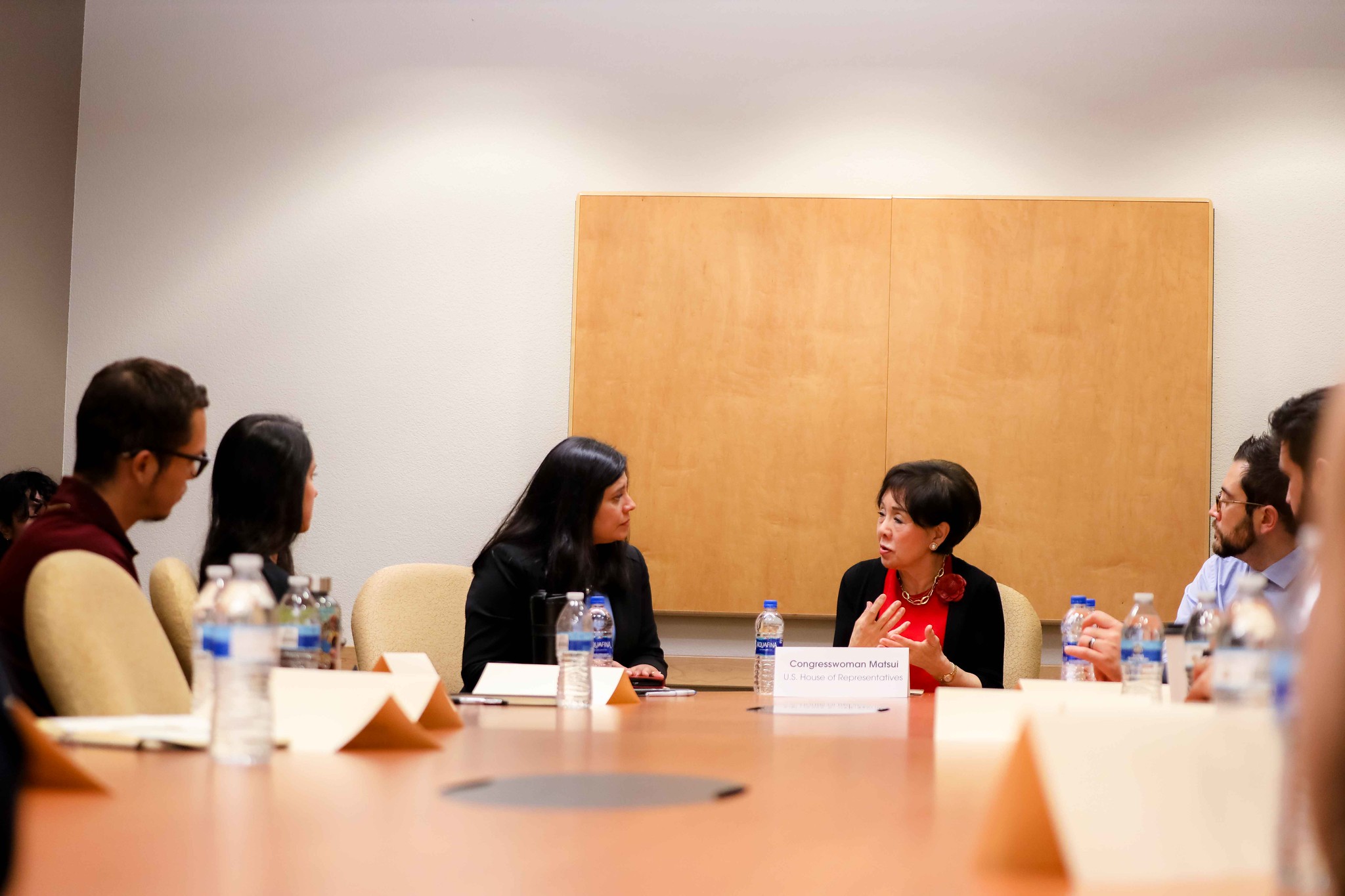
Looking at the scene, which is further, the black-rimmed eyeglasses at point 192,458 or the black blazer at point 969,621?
the black blazer at point 969,621

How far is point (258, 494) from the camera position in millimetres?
2938

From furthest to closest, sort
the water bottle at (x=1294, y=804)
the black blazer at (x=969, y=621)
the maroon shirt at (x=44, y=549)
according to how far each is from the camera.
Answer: the black blazer at (x=969, y=621) → the maroon shirt at (x=44, y=549) → the water bottle at (x=1294, y=804)

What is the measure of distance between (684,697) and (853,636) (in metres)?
0.64

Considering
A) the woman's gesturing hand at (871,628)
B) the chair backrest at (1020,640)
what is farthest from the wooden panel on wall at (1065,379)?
the woman's gesturing hand at (871,628)

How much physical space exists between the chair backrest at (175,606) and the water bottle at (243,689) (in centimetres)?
117

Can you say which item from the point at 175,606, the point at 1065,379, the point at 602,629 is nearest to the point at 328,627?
the point at 175,606

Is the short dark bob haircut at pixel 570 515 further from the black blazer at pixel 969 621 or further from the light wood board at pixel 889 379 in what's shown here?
the light wood board at pixel 889 379

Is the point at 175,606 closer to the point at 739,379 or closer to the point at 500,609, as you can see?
the point at 500,609

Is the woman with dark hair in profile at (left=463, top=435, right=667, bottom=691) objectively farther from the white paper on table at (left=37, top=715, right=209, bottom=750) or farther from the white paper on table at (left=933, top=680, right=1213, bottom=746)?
the white paper on table at (left=37, top=715, right=209, bottom=750)

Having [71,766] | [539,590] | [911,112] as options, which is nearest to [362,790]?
[71,766]

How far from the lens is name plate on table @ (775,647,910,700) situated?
2732 millimetres

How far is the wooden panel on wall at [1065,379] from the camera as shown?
4.35 m

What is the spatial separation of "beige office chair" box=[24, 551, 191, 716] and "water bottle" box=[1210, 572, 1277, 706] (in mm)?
1493

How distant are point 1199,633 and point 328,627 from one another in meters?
1.64
